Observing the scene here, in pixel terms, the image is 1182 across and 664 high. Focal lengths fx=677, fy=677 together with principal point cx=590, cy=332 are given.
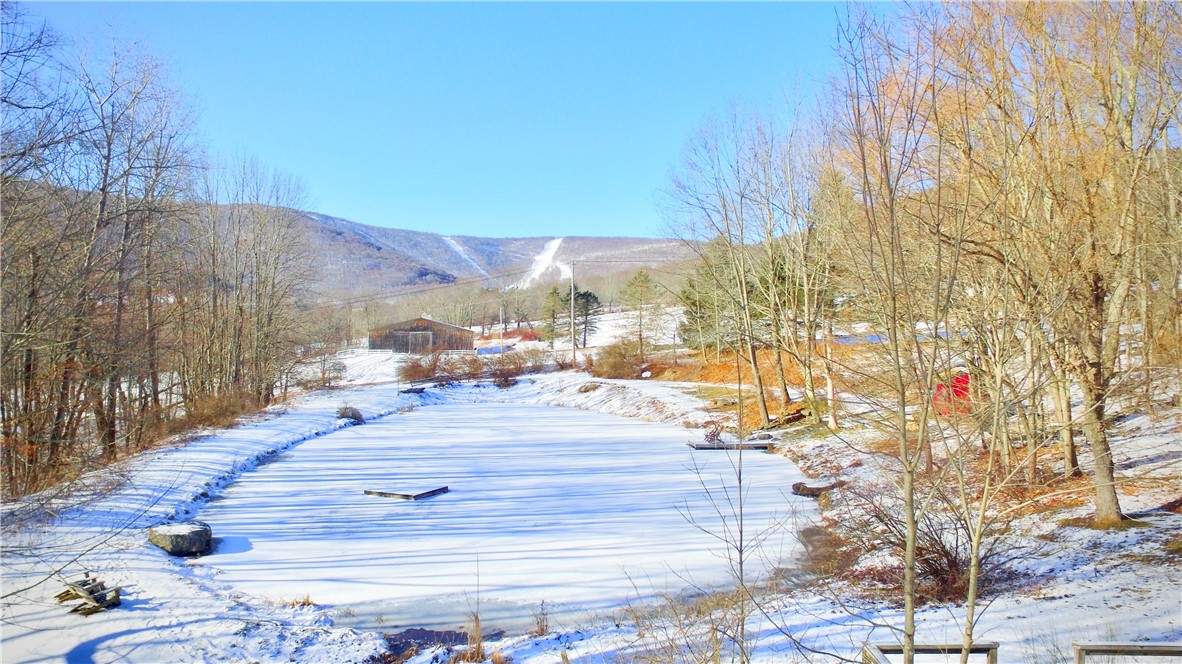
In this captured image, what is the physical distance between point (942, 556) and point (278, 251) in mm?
31601

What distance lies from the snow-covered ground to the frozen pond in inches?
1.9

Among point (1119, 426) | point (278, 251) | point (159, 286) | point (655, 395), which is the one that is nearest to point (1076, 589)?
point (1119, 426)

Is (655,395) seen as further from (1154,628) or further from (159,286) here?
(1154,628)

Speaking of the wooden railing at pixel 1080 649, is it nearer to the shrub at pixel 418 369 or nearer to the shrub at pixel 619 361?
the shrub at pixel 619 361

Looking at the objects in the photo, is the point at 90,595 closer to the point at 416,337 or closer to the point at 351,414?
the point at 351,414

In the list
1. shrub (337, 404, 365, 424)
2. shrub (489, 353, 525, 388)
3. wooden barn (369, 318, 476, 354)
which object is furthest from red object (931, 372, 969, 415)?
wooden barn (369, 318, 476, 354)

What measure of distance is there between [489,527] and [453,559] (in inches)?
64.1

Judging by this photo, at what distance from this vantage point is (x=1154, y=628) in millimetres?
4789

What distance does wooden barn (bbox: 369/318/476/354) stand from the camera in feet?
206

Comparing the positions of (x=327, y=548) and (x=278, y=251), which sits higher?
(x=278, y=251)

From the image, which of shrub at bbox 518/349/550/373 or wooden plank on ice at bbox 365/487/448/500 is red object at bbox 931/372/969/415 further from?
shrub at bbox 518/349/550/373

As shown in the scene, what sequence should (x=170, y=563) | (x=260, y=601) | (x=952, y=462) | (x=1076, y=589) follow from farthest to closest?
(x=170, y=563), (x=260, y=601), (x=1076, y=589), (x=952, y=462)

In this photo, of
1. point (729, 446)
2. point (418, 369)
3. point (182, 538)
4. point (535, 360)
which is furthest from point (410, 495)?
point (535, 360)

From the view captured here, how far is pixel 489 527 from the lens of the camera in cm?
1076
